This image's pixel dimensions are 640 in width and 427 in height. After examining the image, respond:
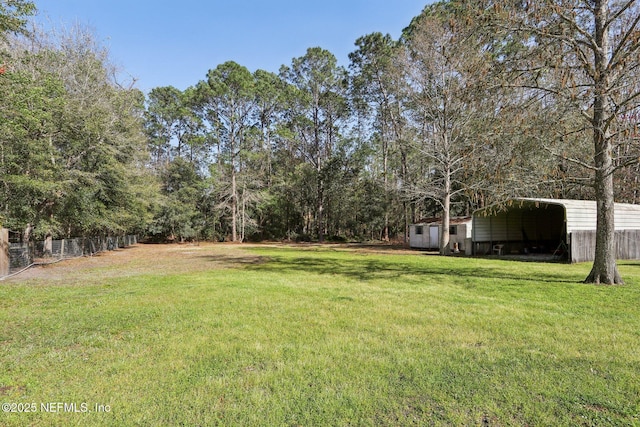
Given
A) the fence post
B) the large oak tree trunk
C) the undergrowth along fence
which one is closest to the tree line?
the large oak tree trunk

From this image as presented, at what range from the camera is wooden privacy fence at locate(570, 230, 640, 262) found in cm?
1328

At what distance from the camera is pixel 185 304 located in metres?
5.98

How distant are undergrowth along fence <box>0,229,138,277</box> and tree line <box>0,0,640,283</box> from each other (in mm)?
873

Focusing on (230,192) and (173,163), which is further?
(173,163)

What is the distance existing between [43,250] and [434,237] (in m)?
21.5

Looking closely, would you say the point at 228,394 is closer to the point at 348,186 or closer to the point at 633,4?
the point at 633,4

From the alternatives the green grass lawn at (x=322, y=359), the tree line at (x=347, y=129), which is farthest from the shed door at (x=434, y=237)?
the green grass lawn at (x=322, y=359)

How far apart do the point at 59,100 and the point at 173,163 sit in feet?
82.2

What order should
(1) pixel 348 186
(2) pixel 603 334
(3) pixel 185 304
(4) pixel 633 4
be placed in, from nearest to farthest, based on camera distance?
(2) pixel 603 334 → (3) pixel 185 304 → (4) pixel 633 4 → (1) pixel 348 186

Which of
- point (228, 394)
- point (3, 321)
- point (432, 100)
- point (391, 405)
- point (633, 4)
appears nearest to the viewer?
point (391, 405)

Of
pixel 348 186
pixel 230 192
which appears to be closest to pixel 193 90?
pixel 230 192

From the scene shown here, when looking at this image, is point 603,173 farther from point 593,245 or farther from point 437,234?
point 437,234

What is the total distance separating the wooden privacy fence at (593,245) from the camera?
43.6 ft

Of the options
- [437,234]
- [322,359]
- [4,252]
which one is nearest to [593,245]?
[437,234]
